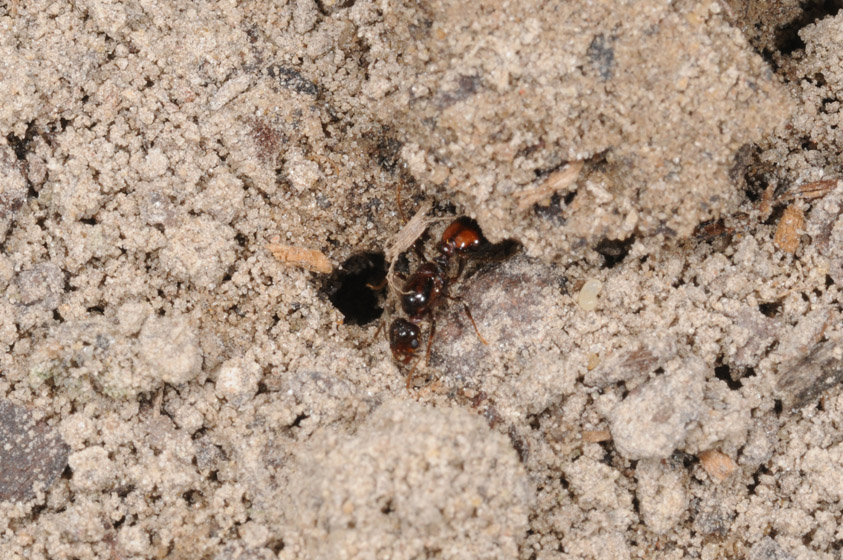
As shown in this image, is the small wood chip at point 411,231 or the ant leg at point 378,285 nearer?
the small wood chip at point 411,231

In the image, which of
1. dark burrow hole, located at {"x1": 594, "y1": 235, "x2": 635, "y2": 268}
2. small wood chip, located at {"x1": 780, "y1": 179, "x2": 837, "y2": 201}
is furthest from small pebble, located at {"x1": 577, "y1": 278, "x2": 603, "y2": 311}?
small wood chip, located at {"x1": 780, "y1": 179, "x2": 837, "y2": 201}

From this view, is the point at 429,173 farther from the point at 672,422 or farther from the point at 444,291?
the point at 672,422

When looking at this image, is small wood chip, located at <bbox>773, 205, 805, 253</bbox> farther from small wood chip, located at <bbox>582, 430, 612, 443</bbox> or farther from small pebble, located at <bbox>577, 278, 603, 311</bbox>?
small wood chip, located at <bbox>582, 430, 612, 443</bbox>

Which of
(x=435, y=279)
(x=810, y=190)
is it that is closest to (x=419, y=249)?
(x=435, y=279)

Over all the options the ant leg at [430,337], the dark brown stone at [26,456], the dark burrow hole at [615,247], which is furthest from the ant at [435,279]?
the dark brown stone at [26,456]

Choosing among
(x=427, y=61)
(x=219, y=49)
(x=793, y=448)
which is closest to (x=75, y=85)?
(x=219, y=49)

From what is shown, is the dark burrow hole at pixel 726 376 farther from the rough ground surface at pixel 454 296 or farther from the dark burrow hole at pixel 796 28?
the dark burrow hole at pixel 796 28
